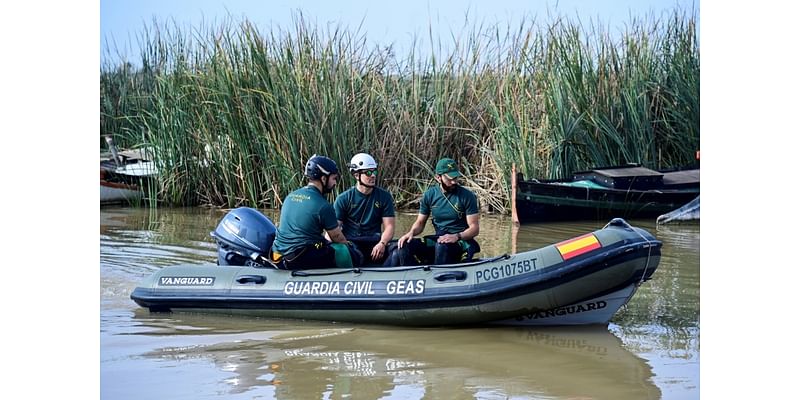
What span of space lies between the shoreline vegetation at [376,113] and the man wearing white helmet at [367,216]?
4525 mm

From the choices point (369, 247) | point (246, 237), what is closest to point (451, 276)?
point (369, 247)

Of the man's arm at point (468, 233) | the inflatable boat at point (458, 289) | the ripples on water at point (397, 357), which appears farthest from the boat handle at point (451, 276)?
the man's arm at point (468, 233)

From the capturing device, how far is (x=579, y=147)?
11.4 m

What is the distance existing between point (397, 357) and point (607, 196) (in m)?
5.58

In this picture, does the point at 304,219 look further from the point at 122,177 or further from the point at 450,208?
the point at 122,177

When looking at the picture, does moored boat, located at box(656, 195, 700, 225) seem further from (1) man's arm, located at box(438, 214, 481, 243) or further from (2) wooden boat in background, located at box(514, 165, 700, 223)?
(1) man's arm, located at box(438, 214, 481, 243)

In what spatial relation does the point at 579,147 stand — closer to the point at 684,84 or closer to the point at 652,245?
the point at 684,84

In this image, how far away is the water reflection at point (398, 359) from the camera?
494cm

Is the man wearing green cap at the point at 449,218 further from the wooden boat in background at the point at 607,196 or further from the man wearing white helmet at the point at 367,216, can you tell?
the wooden boat in background at the point at 607,196

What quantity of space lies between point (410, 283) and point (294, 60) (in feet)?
18.4
